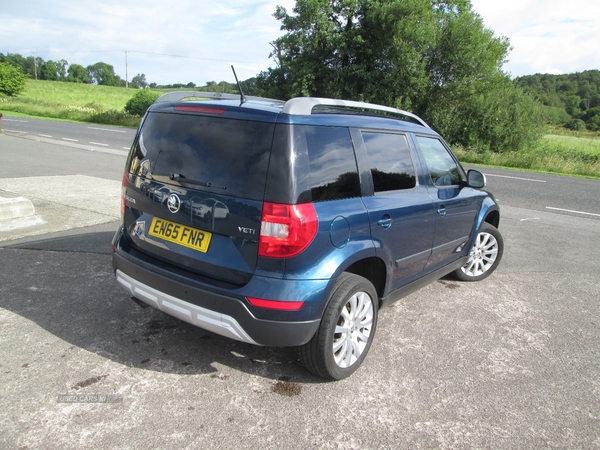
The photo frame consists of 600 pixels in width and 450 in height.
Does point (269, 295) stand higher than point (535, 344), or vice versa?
point (269, 295)

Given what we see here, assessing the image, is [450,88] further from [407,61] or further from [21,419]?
[21,419]

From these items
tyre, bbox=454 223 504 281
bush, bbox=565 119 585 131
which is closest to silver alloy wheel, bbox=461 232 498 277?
tyre, bbox=454 223 504 281

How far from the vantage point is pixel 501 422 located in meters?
2.67

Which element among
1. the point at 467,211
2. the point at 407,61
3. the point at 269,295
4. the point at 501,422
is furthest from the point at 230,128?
the point at 407,61

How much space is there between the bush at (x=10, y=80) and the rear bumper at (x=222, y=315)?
47553 mm

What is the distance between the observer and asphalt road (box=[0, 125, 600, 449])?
249 cm

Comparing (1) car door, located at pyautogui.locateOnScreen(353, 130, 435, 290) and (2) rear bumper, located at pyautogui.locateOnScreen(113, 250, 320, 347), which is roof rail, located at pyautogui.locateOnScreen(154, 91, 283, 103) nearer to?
(1) car door, located at pyautogui.locateOnScreen(353, 130, 435, 290)

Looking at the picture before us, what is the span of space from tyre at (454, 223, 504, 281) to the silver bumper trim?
10.3ft

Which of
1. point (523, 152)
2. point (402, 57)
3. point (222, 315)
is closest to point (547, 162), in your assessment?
point (523, 152)

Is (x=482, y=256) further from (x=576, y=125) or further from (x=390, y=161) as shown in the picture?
(x=576, y=125)

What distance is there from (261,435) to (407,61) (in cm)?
2956

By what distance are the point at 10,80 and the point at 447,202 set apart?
48.2m

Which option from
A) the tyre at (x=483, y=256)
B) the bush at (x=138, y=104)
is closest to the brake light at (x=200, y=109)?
the tyre at (x=483, y=256)

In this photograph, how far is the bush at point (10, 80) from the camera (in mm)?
40816
